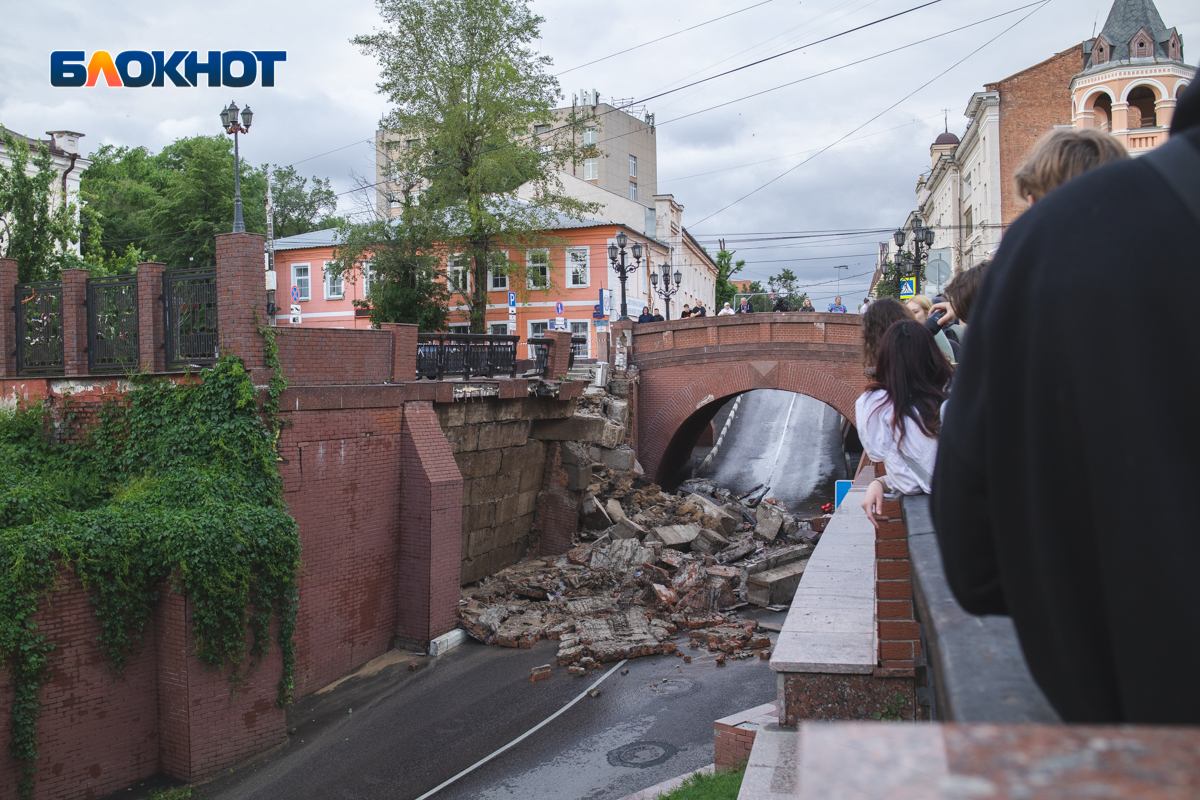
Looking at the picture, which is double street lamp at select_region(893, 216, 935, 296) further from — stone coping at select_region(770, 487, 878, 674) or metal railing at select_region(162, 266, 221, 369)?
metal railing at select_region(162, 266, 221, 369)

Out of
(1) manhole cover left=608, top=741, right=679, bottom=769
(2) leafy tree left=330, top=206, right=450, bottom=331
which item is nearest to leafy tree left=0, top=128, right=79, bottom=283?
(1) manhole cover left=608, top=741, right=679, bottom=769

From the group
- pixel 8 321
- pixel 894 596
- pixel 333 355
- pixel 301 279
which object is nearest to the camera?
pixel 894 596

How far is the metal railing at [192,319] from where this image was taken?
1179cm

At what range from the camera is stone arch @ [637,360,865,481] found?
26391mm

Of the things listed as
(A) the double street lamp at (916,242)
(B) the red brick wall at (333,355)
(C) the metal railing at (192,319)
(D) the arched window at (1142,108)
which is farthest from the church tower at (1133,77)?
(C) the metal railing at (192,319)

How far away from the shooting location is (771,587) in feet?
51.4

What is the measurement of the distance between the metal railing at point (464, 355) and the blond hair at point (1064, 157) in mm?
13526

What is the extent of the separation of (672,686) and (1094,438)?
11.7 meters

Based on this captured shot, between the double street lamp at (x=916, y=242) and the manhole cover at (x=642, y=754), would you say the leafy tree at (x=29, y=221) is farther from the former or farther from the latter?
the double street lamp at (x=916, y=242)

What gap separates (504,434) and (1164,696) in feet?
55.7

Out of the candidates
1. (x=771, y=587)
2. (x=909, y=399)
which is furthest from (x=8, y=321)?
(x=909, y=399)

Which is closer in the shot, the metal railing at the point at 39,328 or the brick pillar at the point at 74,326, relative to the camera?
the brick pillar at the point at 74,326

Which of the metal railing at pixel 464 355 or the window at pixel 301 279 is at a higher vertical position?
the window at pixel 301 279

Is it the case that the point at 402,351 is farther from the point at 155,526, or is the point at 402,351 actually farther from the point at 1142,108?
the point at 1142,108
